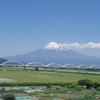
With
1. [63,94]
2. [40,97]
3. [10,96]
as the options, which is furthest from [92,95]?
[10,96]

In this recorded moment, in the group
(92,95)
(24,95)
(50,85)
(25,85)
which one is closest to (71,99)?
(92,95)

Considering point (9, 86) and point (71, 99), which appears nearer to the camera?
point (71, 99)

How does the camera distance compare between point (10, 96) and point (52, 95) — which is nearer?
point (10, 96)

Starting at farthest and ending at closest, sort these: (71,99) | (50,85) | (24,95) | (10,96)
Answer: (50,85)
(24,95)
(71,99)
(10,96)

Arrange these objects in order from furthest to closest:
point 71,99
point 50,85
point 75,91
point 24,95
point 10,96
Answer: point 50,85 → point 75,91 → point 24,95 → point 71,99 → point 10,96

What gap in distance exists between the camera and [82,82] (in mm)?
28625

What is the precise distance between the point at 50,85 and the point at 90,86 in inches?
208

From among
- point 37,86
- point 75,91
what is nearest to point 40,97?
point 75,91

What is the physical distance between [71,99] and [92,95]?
9.37 ft

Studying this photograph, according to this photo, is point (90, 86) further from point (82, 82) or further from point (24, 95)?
point (24, 95)

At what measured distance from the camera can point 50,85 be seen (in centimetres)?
2705

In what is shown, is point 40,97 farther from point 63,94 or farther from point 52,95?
point 63,94

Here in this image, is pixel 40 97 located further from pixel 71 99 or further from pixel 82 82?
pixel 82 82

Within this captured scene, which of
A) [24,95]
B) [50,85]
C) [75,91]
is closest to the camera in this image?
[24,95]
